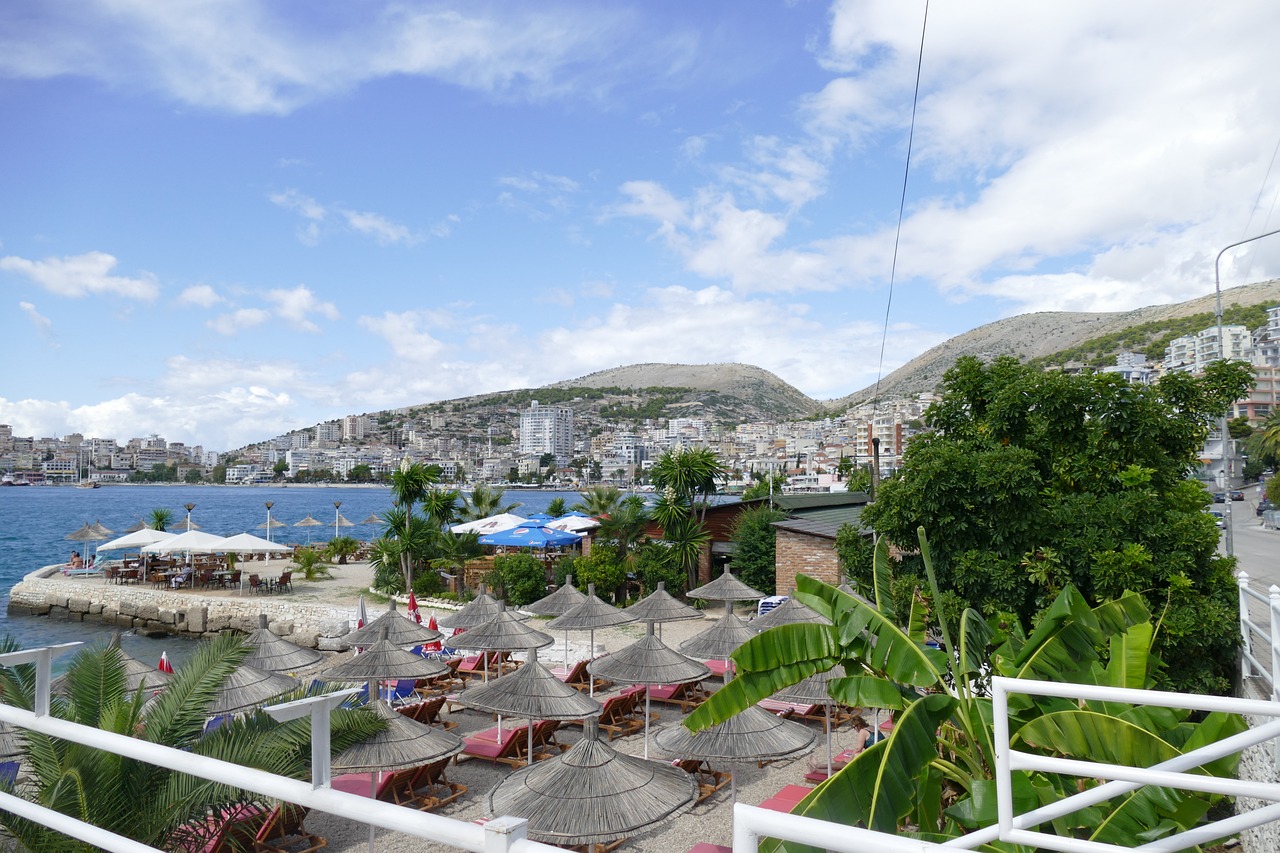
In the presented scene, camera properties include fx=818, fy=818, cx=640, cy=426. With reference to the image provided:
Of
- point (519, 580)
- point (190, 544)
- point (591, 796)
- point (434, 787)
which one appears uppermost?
point (190, 544)

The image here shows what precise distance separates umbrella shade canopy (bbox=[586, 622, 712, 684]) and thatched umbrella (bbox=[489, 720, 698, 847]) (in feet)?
16.8

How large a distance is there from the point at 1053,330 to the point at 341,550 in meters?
125

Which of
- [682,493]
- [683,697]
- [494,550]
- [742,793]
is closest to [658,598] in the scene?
[683,697]

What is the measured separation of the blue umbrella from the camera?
92.1 ft

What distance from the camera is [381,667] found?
13.1 metres

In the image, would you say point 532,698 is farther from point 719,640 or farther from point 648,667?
point 719,640

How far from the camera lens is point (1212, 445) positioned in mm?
14609

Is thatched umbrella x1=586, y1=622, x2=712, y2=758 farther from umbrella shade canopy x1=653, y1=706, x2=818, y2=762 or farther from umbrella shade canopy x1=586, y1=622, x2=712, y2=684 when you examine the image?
umbrella shade canopy x1=653, y1=706, x2=818, y2=762

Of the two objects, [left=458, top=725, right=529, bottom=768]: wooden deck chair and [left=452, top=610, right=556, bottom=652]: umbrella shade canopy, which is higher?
[left=452, top=610, right=556, bottom=652]: umbrella shade canopy

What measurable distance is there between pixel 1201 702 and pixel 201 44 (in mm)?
17282

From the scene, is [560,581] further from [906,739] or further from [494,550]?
[906,739]

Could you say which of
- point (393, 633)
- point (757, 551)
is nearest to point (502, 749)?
point (393, 633)

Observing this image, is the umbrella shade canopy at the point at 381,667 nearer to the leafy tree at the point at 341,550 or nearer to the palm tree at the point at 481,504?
the palm tree at the point at 481,504

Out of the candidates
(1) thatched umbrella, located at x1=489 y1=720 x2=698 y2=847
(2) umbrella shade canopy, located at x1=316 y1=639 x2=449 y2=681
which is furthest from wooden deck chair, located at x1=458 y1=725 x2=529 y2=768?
(1) thatched umbrella, located at x1=489 y1=720 x2=698 y2=847
